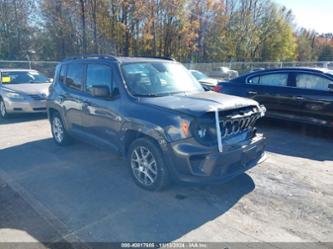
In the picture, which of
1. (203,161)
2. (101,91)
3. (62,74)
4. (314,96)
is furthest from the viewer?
(314,96)

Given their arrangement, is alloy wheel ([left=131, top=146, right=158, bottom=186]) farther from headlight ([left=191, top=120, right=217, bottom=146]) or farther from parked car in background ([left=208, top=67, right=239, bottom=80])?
parked car in background ([left=208, top=67, right=239, bottom=80])

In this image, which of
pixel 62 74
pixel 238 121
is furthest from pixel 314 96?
pixel 62 74

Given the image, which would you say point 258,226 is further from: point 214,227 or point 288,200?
point 288,200

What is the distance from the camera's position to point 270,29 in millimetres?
42719

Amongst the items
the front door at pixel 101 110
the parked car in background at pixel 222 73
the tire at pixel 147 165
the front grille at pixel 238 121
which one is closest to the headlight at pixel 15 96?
the front door at pixel 101 110

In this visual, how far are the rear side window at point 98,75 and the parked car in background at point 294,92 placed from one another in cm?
411

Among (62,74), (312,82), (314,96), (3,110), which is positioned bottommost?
(3,110)

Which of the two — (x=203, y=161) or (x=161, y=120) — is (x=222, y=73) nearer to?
(x=161, y=120)

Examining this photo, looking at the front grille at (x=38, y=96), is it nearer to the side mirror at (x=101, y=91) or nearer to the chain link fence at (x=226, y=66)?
the side mirror at (x=101, y=91)

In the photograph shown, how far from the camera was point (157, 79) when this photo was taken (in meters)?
4.50

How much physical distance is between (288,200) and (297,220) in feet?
1.56

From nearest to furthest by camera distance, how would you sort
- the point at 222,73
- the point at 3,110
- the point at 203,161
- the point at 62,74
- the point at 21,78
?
1. the point at 203,161
2. the point at 62,74
3. the point at 3,110
4. the point at 21,78
5. the point at 222,73

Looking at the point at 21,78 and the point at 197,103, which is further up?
the point at 197,103

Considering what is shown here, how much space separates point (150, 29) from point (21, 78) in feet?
78.4
